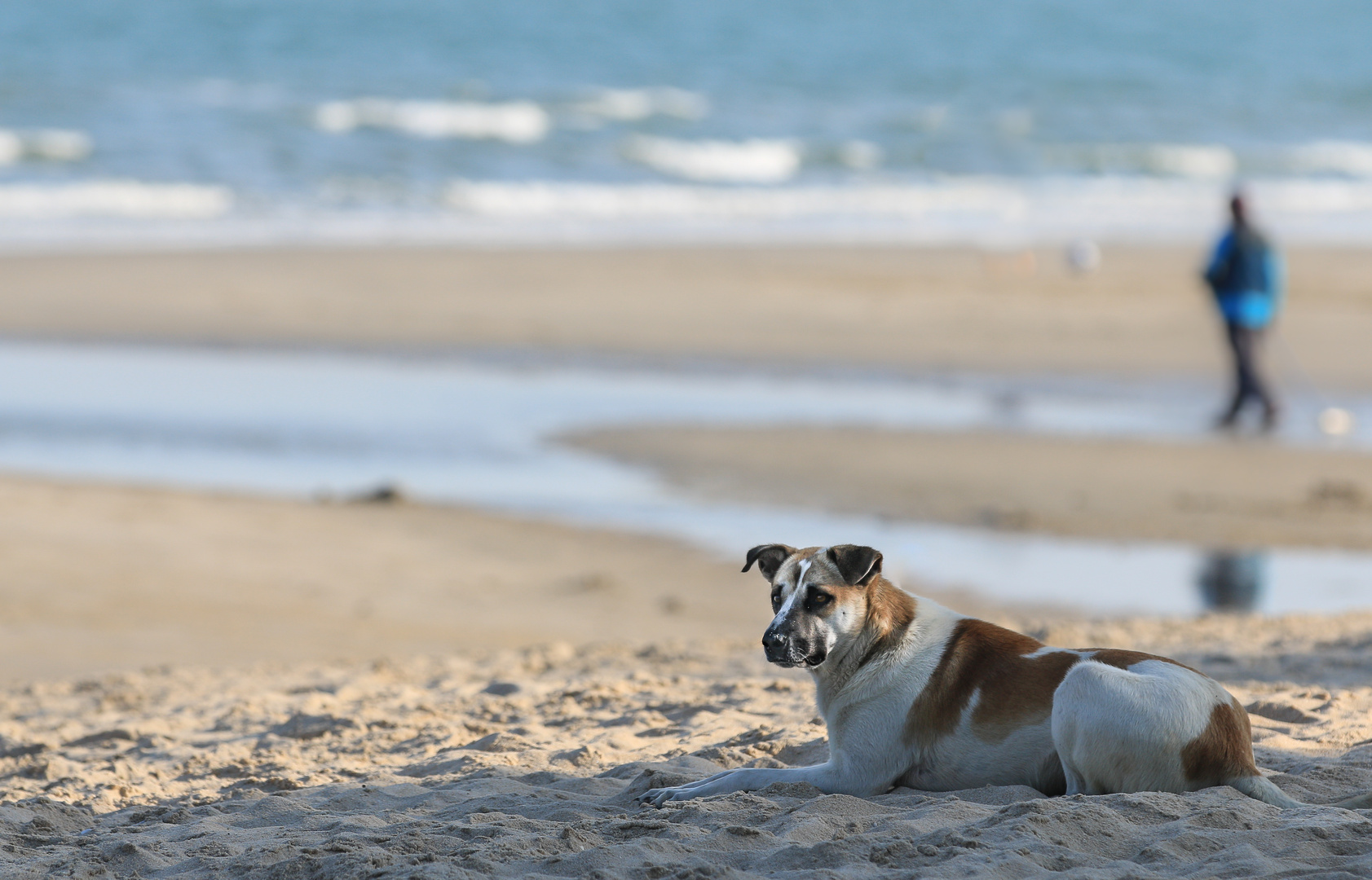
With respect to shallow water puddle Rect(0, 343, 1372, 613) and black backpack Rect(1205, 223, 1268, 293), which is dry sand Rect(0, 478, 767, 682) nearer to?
shallow water puddle Rect(0, 343, 1372, 613)

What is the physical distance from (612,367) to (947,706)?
1160 centimetres

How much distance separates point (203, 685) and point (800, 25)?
60.1 m

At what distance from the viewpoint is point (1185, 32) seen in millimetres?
68250

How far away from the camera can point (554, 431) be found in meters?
13.2

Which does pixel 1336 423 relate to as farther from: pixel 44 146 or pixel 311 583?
pixel 44 146

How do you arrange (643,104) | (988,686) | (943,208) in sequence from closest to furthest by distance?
(988,686)
(943,208)
(643,104)

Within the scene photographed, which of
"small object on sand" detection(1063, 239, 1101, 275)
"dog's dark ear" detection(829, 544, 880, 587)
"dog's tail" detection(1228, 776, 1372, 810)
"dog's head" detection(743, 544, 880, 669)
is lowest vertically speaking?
"dog's tail" detection(1228, 776, 1372, 810)

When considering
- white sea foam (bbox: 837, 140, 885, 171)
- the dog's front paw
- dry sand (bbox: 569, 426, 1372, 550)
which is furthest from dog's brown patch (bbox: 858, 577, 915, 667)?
white sea foam (bbox: 837, 140, 885, 171)

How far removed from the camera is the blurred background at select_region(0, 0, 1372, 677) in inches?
363

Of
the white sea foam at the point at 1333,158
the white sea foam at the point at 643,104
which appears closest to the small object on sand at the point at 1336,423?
the white sea foam at the point at 1333,158

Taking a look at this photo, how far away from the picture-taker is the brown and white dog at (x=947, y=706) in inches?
181

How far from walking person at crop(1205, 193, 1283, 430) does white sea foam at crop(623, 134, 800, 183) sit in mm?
20779

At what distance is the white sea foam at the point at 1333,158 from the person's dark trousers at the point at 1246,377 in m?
27.1

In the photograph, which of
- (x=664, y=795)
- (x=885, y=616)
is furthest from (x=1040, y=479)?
(x=664, y=795)
